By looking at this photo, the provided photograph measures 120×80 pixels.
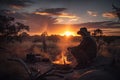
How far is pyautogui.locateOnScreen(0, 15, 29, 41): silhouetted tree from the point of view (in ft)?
31.1

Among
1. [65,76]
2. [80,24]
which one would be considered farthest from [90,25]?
[65,76]

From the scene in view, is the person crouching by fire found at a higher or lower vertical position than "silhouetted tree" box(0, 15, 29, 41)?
lower

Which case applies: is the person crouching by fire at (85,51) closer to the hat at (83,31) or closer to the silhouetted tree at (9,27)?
the hat at (83,31)

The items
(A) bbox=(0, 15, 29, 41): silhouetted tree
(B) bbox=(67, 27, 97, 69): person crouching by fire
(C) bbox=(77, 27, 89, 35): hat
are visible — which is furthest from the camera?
(A) bbox=(0, 15, 29, 41): silhouetted tree

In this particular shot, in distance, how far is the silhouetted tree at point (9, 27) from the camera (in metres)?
9.47

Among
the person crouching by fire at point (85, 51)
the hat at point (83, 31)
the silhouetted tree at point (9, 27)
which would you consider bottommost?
the person crouching by fire at point (85, 51)

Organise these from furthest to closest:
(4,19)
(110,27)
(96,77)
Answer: (4,19)
(110,27)
(96,77)

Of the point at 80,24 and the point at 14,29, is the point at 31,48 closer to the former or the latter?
the point at 14,29

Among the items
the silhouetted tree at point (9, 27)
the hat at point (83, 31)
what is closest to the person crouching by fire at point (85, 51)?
the hat at point (83, 31)

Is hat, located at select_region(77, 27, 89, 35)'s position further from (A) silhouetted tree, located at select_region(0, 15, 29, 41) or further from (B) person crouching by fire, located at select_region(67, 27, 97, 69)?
(A) silhouetted tree, located at select_region(0, 15, 29, 41)

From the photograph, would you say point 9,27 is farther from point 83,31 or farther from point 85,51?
point 85,51

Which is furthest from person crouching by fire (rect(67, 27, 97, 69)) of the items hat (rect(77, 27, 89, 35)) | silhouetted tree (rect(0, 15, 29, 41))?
silhouetted tree (rect(0, 15, 29, 41))

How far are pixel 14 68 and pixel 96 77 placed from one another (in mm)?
2587

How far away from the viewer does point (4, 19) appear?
9.43 m
